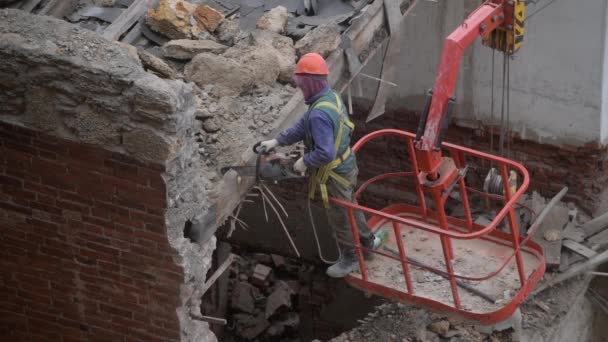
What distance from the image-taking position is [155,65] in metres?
7.39

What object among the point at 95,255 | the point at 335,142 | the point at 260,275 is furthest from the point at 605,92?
the point at 95,255

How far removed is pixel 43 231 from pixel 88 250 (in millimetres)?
385

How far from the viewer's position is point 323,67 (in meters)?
7.33

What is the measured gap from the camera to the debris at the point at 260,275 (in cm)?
1318

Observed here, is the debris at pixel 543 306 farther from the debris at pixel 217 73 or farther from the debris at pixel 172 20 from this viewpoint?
the debris at pixel 172 20

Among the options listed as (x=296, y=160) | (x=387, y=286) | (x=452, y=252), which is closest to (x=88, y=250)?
(x=296, y=160)

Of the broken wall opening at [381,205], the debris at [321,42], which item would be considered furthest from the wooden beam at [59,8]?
the broken wall opening at [381,205]

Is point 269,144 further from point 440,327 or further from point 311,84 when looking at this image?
point 440,327

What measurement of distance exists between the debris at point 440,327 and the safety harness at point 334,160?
6.77 ft

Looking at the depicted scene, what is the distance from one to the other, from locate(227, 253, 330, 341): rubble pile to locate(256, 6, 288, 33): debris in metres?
5.16

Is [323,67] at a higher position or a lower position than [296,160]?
higher

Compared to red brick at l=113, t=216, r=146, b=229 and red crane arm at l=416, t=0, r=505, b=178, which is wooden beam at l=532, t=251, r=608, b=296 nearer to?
red crane arm at l=416, t=0, r=505, b=178

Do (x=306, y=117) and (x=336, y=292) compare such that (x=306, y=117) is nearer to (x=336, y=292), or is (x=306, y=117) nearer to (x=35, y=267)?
(x=35, y=267)

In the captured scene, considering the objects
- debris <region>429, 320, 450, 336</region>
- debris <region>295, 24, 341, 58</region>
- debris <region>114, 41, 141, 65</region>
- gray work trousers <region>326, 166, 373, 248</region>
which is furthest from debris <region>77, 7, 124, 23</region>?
debris <region>429, 320, 450, 336</region>
